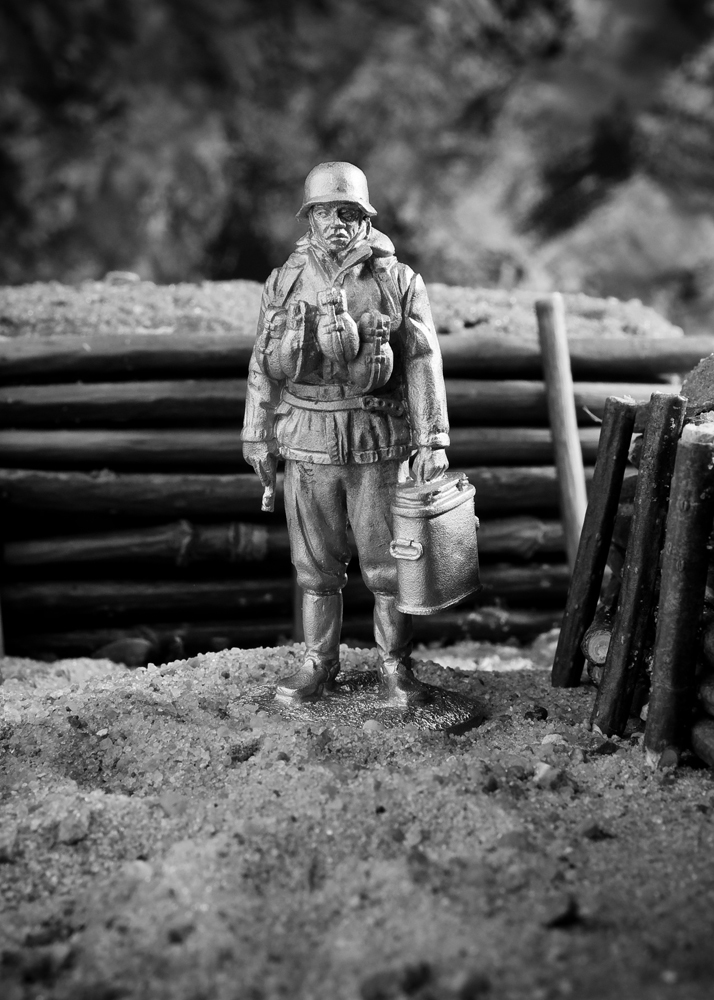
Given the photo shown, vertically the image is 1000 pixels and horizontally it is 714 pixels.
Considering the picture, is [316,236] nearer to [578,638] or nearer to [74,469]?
[578,638]

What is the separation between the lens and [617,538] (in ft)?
14.2

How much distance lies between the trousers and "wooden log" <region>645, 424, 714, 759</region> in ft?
3.11

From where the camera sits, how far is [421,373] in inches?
151

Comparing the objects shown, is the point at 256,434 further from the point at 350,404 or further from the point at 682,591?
the point at 682,591

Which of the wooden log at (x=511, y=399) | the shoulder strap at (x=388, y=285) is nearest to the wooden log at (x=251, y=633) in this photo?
the wooden log at (x=511, y=399)

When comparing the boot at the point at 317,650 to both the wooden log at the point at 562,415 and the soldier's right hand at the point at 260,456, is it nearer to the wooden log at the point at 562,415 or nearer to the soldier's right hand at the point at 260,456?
the soldier's right hand at the point at 260,456

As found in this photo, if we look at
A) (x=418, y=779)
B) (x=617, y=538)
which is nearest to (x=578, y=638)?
(x=617, y=538)

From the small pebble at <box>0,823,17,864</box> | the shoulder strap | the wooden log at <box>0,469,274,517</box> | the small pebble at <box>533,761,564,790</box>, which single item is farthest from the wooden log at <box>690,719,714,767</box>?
the wooden log at <box>0,469,274,517</box>

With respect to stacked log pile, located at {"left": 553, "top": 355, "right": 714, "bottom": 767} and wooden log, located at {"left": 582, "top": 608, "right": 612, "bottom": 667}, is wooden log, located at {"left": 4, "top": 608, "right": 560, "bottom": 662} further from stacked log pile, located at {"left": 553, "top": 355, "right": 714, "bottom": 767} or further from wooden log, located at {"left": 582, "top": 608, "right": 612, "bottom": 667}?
stacked log pile, located at {"left": 553, "top": 355, "right": 714, "bottom": 767}

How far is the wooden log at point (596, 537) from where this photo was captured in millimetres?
4152

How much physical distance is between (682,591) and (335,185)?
1757 millimetres

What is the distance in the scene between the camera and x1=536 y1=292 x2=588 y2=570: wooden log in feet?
19.2

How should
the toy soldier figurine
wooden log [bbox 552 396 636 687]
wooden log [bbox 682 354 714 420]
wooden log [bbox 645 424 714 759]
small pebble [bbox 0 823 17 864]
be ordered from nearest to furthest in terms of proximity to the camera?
1. small pebble [bbox 0 823 17 864]
2. wooden log [bbox 645 424 714 759]
3. the toy soldier figurine
4. wooden log [bbox 682 354 714 420]
5. wooden log [bbox 552 396 636 687]

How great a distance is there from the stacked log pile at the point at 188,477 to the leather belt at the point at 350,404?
6.42 feet
